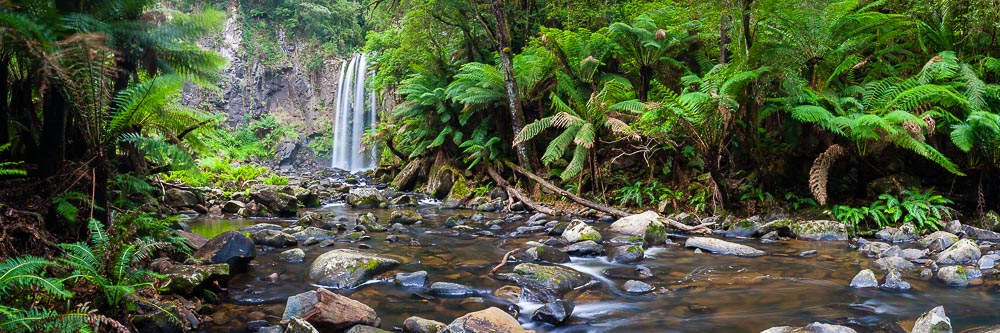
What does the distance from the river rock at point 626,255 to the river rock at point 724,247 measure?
71cm

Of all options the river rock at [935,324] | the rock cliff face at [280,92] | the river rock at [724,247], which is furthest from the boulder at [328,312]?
the rock cliff face at [280,92]

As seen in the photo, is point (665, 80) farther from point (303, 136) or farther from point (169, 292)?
point (303, 136)

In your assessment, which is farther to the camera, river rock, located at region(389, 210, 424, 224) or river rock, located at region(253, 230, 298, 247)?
river rock, located at region(389, 210, 424, 224)

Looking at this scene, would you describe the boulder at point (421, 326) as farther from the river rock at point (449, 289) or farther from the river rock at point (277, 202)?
the river rock at point (277, 202)

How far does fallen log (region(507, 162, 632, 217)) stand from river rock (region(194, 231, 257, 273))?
477cm

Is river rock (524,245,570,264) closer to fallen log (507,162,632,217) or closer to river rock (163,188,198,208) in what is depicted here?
fallen log (507,162,632,217)

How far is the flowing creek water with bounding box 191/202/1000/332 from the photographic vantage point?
3006mm

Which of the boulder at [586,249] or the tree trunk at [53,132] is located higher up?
the tree trunk at [53,132]

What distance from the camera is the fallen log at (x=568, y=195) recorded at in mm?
7242

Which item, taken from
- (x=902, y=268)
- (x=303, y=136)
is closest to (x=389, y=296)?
(x=902, y=268)

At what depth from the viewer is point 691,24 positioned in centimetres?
789

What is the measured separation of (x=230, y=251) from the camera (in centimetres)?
392

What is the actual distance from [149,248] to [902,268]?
17.6 ft

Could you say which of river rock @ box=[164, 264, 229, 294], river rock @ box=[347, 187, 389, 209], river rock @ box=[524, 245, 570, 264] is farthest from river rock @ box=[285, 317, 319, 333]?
river rock @ box=[347, 187, 389, 209]
